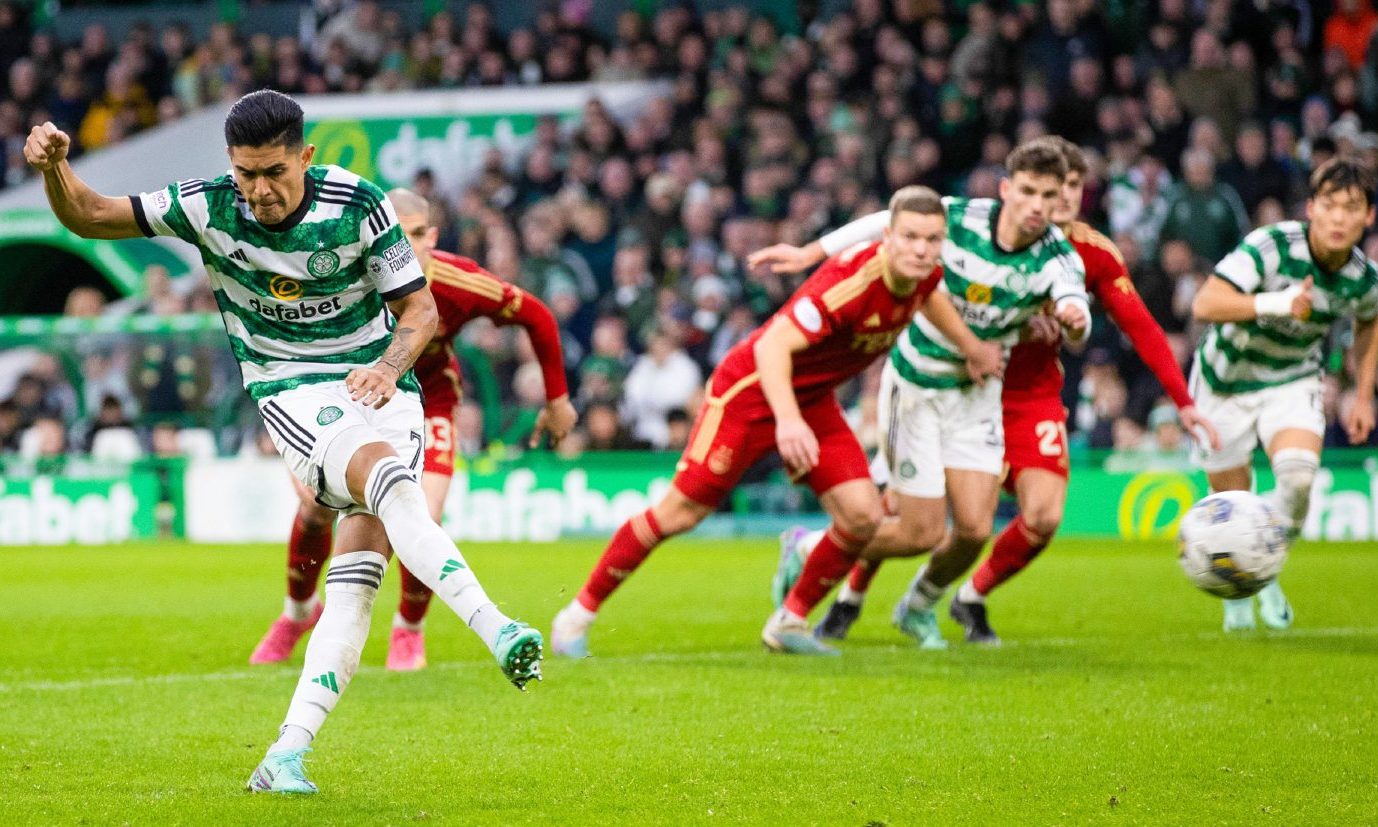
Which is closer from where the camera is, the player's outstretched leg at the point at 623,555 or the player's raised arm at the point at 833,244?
the player's raised arm at the point at 833,244

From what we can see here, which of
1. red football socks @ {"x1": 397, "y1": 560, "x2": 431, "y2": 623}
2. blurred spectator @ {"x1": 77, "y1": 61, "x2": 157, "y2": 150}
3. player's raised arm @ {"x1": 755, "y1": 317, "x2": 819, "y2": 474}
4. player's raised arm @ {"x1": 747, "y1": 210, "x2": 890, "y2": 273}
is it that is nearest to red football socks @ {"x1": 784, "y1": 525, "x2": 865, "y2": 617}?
player's raised arm @ {"x1": 755, "y1": 317, "x2": 819, "y2": 474}

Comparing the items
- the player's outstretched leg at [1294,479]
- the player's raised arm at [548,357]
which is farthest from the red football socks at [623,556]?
the player's outstretched leg at [1294,479]

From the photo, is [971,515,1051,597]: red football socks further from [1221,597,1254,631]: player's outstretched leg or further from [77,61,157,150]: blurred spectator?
[77,61,157,150]: blurred spectator

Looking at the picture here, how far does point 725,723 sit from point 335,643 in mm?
1691

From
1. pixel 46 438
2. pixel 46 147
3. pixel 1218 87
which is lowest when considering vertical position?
pixel 46 438

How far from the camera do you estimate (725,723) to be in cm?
638

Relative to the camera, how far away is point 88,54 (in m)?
23.7

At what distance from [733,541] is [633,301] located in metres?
2.76

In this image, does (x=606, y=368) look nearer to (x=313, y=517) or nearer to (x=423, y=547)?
(x=313, y=517)

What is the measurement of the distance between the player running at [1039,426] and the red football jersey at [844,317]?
0.97 metres

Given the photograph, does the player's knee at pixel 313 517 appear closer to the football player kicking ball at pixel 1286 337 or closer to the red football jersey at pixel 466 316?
the red football jersey at pixel 466 316

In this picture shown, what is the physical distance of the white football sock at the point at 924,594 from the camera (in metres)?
8.81

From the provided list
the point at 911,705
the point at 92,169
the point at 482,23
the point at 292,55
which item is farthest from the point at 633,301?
the point at 911,705

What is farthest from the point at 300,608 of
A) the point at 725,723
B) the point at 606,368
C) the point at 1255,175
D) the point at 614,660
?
the point at 1255,175
